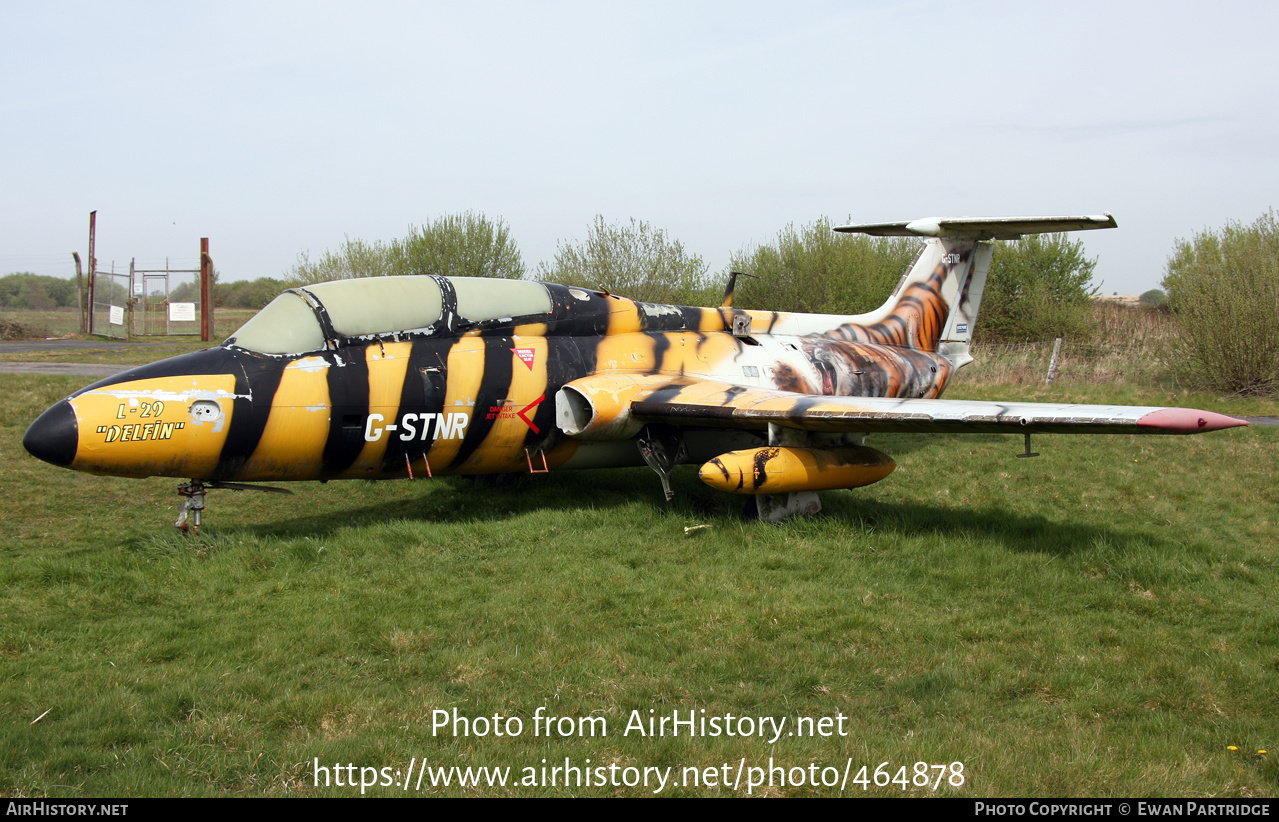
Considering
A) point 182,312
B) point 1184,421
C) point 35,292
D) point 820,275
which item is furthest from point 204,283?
point 35,292

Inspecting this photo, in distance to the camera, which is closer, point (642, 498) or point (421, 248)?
point (642, 498)

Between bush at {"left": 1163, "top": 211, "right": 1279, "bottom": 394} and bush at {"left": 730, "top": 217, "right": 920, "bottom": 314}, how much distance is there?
11.5 m

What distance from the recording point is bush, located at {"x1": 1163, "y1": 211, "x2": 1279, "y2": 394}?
63.9 feet

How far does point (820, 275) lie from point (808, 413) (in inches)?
996

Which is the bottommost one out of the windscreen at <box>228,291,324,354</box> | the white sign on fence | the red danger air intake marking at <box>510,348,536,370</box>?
the red danger air intake marking at <box>510,348,536,370</box>

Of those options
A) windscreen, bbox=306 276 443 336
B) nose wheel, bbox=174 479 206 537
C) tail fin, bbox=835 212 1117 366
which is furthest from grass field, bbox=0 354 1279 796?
tail fin, bbox=835 212 1117 366

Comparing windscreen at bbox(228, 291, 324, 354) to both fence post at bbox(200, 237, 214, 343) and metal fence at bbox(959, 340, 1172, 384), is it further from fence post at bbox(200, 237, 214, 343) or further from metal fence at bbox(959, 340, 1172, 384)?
fence post at bbox(200, 237, 214, 343)

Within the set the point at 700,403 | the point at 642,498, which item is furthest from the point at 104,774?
the point at 642,498

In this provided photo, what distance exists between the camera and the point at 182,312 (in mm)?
33312

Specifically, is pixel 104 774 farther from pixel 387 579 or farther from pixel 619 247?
pixel 619 247

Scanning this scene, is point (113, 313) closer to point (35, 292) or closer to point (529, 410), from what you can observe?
point (529, 410)

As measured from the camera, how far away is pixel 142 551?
7.82 meters

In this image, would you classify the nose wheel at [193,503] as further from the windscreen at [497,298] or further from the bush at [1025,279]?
the bush at [1025,279]

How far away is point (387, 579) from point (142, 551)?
2438mm
